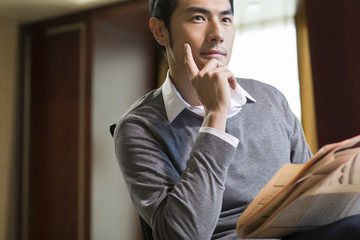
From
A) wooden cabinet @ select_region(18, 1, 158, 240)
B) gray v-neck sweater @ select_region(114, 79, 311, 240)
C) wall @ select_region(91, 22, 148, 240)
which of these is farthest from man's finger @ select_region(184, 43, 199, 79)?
wall @ select_region(91, 22, 148, 240)

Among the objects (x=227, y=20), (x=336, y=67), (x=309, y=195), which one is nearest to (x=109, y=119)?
(x=336, y=67)

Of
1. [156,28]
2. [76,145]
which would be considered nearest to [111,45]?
[76,145]

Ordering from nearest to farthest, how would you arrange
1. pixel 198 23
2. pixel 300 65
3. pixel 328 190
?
pixel 328 190 → pixel 198 23 → pixel 300 65

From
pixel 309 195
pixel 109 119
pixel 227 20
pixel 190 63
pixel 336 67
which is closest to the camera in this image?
pixel 309 195

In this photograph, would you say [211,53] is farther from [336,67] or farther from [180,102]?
[336,67]

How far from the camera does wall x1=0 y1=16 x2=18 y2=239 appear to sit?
4219mm

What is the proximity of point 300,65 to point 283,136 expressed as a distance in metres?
2.73

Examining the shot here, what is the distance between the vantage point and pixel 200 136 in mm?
1088

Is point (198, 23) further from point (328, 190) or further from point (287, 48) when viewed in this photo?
point (287, 48)

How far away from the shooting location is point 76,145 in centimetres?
415

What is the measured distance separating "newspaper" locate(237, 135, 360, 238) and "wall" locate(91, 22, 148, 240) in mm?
3230

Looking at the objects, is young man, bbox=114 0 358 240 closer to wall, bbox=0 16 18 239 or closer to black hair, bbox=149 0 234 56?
black hair, bbox=149 0 234 56

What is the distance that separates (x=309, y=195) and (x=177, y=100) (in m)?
0.49

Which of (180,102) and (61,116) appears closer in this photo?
(180,102)
